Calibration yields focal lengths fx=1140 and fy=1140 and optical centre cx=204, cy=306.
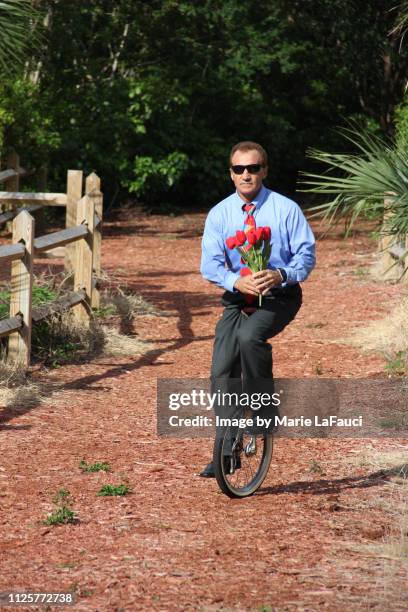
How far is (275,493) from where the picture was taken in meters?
6.12

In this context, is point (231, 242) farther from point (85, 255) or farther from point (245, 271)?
point (85, 255)

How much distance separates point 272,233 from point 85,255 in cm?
515

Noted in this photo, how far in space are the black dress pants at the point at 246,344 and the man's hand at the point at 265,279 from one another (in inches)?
8.5

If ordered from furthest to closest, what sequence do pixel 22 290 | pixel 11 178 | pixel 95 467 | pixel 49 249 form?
1. pixel 11 178
2. pixel 49 249
3. pixel 22 290
4. pixel 95 467

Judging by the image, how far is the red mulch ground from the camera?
4.64 metres

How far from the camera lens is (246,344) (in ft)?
18.7

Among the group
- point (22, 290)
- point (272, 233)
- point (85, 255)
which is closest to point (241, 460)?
point (272, 233)

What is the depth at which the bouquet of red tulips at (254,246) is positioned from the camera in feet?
18.2

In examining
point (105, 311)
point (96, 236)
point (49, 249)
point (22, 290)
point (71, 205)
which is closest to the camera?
point (22, 290)

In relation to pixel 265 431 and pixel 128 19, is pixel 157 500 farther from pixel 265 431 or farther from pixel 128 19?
pixel 128 19

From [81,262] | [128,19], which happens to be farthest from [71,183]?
[128,19]

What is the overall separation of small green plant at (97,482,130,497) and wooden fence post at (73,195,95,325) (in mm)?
4488

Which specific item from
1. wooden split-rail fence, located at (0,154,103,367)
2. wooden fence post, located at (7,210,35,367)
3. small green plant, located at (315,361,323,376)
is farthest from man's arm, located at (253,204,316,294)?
small green plant, located at (315,361,323,376)

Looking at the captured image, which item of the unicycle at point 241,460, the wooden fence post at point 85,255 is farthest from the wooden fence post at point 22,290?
the unicycle at point 241,460
